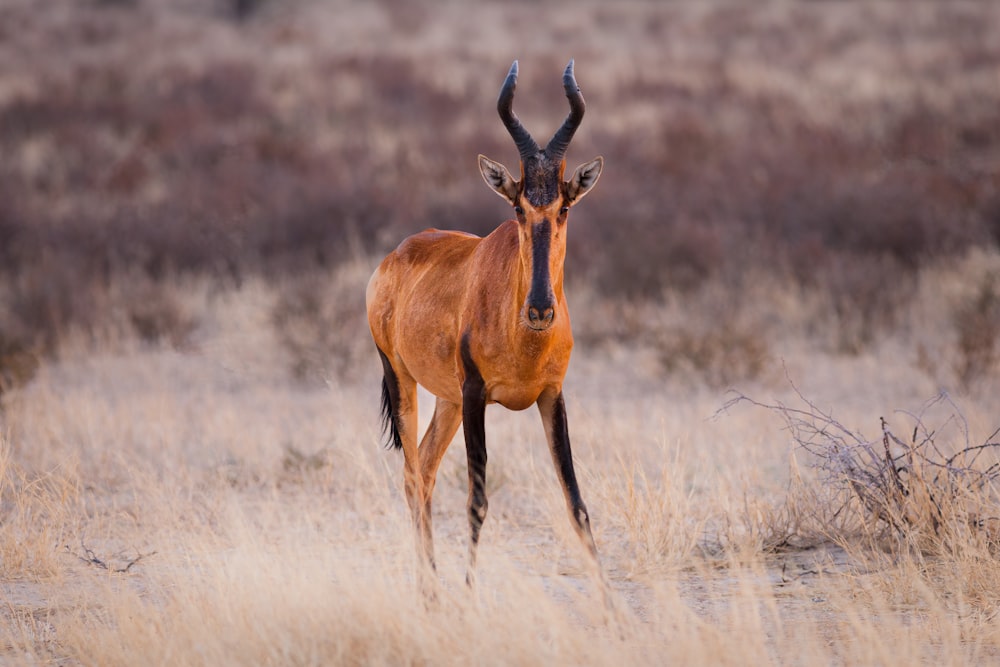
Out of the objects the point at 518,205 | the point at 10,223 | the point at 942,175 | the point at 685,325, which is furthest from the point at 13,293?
the point at 942,175

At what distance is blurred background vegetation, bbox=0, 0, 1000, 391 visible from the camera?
1361 cm

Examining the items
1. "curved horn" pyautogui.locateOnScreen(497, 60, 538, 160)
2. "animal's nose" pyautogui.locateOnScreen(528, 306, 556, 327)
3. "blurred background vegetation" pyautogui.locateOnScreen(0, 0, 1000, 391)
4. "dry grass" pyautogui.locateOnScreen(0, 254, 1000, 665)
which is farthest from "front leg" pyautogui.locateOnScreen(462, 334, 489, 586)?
"blurred background vegetation" pyautogui.locateOnScreen(0, 0, 1000, 391)

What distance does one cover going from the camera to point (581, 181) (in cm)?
486

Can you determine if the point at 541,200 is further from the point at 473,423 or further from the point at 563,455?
the point at 563,455

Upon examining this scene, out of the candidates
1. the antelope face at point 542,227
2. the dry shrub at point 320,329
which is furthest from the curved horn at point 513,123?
the dry shrub at point 320,329

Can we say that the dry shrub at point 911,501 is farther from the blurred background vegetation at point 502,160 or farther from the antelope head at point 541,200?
the blurred background vegetation at point 502,160

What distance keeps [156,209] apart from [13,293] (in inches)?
170

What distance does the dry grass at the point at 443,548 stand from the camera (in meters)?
4.39

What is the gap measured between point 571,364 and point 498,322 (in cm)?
728

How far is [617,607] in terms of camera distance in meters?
4.72

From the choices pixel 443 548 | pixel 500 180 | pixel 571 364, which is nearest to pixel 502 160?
pixel 571 364

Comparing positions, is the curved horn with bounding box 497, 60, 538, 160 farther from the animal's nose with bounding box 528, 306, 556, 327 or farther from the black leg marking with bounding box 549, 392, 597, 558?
the black leg marking with bounding box 549, 392, 597, 558

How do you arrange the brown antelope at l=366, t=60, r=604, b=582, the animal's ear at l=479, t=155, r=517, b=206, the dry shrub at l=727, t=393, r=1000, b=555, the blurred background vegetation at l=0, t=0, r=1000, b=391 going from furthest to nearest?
1. the blurred background vegetation at l=0, t=0, r=1000, b=391
2. the dry shrub at l=727, t=393, r=1000, b=555
3. the animal's ear at l=479, t=155, r=517, b=206
4. the brown antelope at l=366, t=60, r=604, b=582

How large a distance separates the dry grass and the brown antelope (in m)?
0.42
